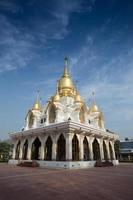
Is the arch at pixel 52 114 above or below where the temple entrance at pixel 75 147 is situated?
above

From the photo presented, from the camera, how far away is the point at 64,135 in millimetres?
21828

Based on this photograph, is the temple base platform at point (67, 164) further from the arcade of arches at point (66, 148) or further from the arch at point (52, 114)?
Answer: the arch at point (52, 114)

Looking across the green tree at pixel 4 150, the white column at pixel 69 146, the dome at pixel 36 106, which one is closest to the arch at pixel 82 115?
the white column at pixel 69 146

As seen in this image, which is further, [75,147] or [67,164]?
[75,147]

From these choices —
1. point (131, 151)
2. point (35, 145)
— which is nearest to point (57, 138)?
point (35, 145)

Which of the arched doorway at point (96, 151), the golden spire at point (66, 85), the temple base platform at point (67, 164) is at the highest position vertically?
the golden spire at point (66, 85)

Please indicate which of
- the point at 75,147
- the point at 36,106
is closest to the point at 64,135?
the point at 75,147

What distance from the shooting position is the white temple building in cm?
2178

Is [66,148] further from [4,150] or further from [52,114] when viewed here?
[4,150]

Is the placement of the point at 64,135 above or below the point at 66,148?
above

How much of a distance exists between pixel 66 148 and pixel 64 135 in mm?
1807

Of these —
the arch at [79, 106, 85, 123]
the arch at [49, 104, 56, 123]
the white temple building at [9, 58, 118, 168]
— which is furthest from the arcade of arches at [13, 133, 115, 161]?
the arch at [79, 106, 85, 123]

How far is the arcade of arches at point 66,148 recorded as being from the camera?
2205 cm

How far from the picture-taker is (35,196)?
683 centimetres
